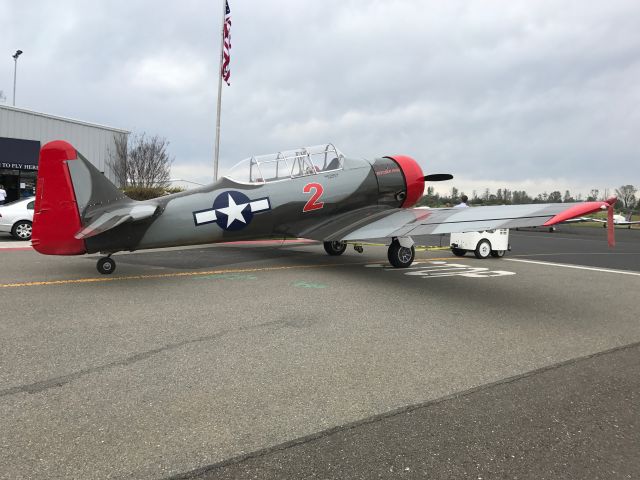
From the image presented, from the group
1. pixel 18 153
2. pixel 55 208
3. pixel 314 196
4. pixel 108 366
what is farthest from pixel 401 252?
pixel 18 153

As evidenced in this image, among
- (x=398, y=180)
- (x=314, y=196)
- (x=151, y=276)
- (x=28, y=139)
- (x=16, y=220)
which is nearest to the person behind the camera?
(x=151, y=276)

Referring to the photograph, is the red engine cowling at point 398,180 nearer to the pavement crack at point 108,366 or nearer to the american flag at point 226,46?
the pavement crack at point 108,366

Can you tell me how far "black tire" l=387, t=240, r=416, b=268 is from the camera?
9.45m

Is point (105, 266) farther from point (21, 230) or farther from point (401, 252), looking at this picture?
point (21, 230)

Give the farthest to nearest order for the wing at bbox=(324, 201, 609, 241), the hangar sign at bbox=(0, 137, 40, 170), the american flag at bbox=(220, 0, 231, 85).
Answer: the hangar sign at bbox=(0, 137, 40, 170), the american flag at bbox=(220, 0, 231, 85), the wing at bbox=(324, 201, 609, 241)

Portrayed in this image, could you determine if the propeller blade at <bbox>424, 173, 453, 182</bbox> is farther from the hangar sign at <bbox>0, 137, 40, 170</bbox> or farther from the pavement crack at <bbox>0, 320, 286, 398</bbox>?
the hangar sign at <bbox>0, 137, 40, 170</bbox>

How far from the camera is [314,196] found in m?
9.73

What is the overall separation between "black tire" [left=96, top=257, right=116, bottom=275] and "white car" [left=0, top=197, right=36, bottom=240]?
8425mm

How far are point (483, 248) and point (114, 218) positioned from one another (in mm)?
9917

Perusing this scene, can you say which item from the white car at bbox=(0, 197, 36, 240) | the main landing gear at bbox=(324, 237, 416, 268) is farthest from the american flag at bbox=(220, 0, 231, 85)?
the main landing gear at bbox=(324, 237, 416, 268)

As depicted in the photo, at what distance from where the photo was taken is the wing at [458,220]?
6.05m

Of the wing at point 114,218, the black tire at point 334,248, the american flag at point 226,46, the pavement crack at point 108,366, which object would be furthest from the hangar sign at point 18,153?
the pavement crack at point 108,366

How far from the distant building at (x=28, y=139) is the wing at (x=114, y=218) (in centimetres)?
2458

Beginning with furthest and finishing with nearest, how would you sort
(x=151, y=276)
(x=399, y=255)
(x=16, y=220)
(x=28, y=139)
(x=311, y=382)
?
(x=28, y=139)
(x=16, y=220)
(x=399, y=255)
(x=151, y=276)
(x=311, y=382)
